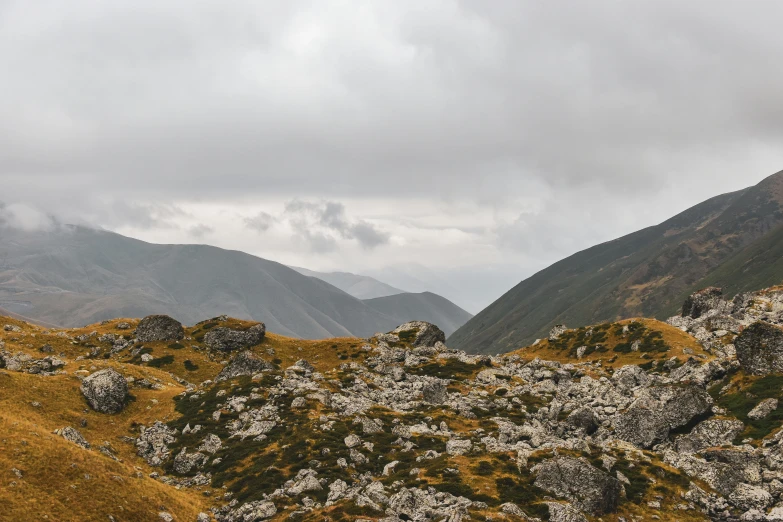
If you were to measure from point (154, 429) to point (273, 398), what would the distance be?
17699 mm

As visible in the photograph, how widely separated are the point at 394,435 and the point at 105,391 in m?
43.6

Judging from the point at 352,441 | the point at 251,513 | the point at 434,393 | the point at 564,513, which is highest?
the point at 434,393

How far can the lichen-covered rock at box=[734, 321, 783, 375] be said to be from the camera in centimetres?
7838

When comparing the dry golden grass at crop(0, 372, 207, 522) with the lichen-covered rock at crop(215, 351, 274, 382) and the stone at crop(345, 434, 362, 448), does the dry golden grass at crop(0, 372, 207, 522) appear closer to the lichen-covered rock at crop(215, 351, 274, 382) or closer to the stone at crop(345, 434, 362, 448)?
the stone at crop(345, 434, 362, 448)

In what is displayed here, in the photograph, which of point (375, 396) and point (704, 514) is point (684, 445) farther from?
point (375, 396)

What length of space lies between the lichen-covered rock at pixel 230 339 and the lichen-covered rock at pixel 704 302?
13215 cm

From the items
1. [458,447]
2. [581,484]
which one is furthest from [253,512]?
[581,484]

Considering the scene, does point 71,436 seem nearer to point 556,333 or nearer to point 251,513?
point 251,513

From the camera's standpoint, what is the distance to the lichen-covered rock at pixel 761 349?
78.4 m

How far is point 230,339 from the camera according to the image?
127m

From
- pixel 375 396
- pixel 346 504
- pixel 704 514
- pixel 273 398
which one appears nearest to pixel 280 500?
pixel 346 504

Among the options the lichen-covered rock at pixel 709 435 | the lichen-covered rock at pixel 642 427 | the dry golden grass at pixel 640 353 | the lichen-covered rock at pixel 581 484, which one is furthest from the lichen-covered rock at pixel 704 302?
the lichen-covered rock at pixel 581 484

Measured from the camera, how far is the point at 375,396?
93.0 metres

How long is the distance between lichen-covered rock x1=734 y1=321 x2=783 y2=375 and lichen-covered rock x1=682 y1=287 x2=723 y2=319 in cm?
7874
